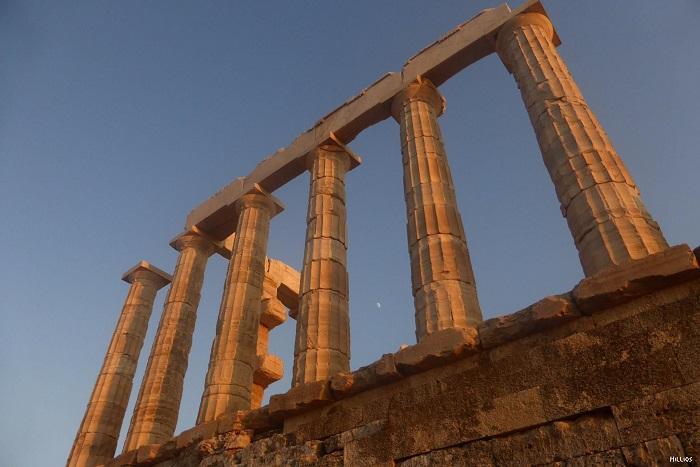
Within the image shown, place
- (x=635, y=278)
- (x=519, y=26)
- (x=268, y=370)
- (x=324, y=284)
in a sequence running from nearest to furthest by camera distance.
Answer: (x=635, y=278) → (x=324, y=284) → (x=519, y=26) → (x=268, y=370)

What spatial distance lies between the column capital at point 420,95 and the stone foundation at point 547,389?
28.2 ft

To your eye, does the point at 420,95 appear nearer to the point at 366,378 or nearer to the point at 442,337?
the point at 442,337

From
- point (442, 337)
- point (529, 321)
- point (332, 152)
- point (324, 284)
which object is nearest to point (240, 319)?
point (324, 284)

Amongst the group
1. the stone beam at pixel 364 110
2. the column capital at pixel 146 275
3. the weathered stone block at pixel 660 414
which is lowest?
the weathered stone block at pixel 660 414

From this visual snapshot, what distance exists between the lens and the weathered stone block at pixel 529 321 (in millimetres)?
7168

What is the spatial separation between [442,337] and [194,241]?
13.3m

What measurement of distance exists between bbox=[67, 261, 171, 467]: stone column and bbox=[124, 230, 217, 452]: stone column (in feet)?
7.23

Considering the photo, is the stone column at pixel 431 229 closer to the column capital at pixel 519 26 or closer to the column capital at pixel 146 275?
the column capital at pixel 519 26

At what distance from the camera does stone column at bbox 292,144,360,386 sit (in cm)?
1114

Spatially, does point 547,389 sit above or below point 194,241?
below

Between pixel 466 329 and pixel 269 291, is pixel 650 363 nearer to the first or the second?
pixel 466 329

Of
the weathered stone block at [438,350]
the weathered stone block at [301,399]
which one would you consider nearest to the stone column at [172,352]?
the weathered stone block at [301,399]

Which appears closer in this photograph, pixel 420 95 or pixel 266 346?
pixel 420 95

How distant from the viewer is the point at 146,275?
20.6 m
